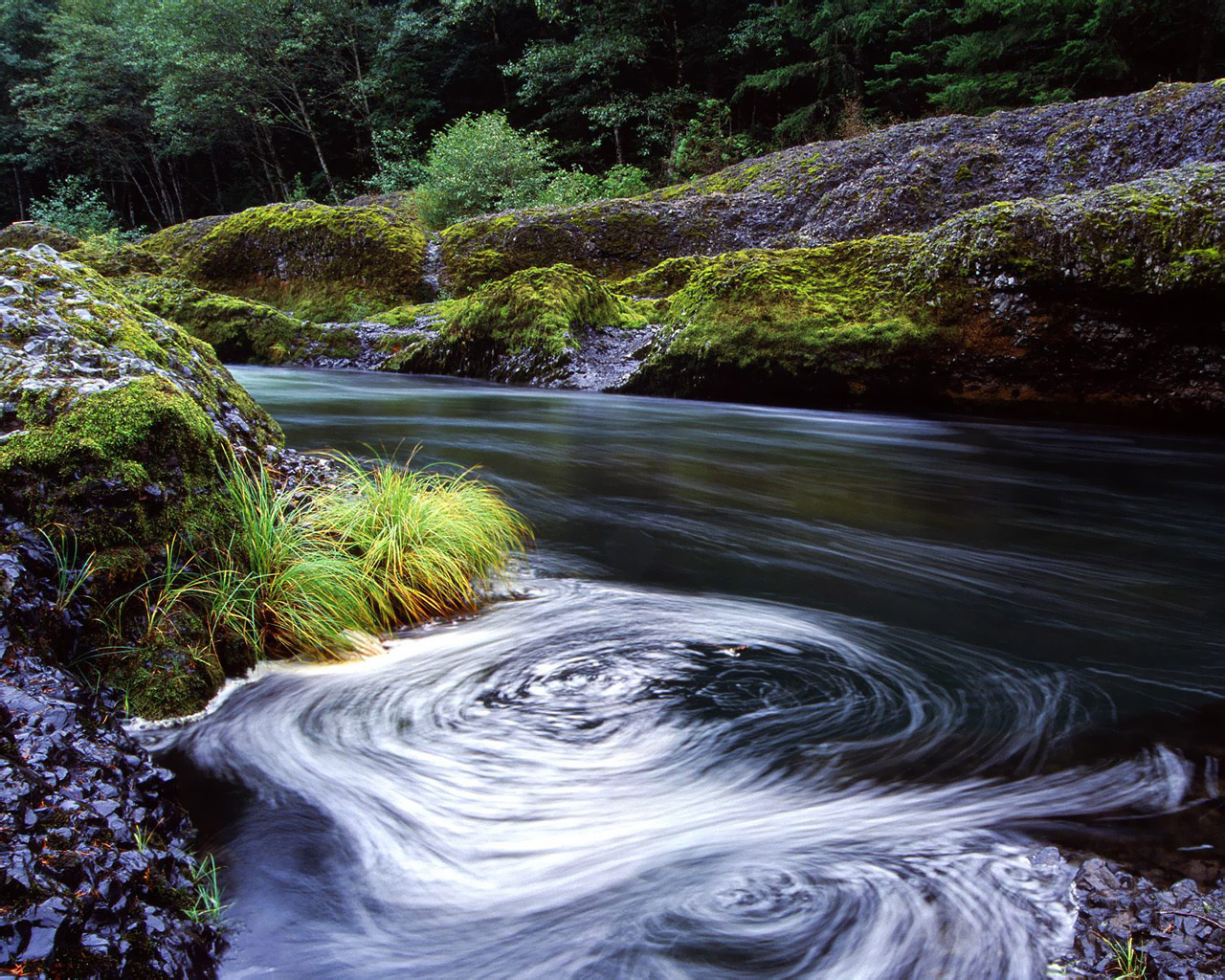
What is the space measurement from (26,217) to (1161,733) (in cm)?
5680

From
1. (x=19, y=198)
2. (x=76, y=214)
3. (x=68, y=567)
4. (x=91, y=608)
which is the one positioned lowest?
A: (x=91, y=608)

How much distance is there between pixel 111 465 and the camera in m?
2.72

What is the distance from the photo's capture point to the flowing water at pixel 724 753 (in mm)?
1800

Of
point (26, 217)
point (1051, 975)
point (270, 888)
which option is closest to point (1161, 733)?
point (1051, 975)

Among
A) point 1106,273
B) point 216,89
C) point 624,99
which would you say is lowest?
point 1106,273

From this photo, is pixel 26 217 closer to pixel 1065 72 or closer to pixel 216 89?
pixel 216 89

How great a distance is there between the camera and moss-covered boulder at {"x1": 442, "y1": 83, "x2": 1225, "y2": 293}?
35.6 feet

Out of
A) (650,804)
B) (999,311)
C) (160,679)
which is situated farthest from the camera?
(999,311)

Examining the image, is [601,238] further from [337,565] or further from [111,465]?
[111,465]

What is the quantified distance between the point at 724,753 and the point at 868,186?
1217cm

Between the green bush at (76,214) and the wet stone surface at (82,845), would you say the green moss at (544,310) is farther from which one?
the green bush at (76,214)

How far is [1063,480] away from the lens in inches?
247

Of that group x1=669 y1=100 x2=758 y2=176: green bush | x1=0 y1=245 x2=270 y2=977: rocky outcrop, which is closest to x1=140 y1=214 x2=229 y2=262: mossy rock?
x1=669 y1=100 x2=758 y2=176: green bush

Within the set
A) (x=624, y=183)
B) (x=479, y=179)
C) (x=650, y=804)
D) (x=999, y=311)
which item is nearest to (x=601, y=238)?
(x=479, y=179)
